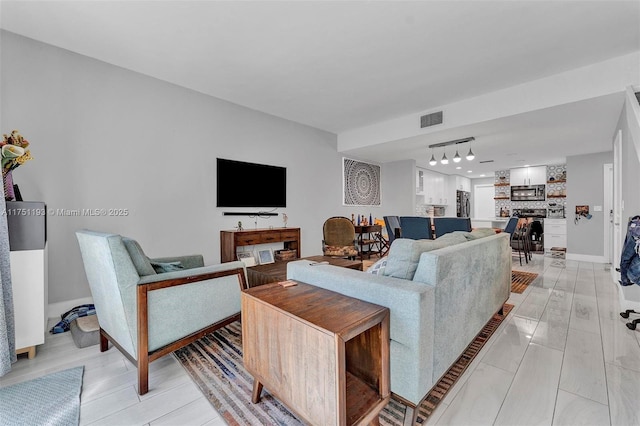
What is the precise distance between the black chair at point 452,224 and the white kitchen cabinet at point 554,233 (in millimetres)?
3953

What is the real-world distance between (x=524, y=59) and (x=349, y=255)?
11.0 ft

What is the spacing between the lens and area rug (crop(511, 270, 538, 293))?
3735 mm

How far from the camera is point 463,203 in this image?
9.78 m

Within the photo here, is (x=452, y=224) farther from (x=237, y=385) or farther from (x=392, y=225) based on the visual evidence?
(x=237, y=385)

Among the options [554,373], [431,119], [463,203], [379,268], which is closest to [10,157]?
[379,268]

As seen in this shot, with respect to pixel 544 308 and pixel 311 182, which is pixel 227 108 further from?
pixel 544 308

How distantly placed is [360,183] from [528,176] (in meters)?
5.12

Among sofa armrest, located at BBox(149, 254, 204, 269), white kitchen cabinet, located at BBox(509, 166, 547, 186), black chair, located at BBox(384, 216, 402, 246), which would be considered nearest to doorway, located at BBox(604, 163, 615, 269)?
white kitchen cabinet, located at BBox(509, 166, 547, 186)

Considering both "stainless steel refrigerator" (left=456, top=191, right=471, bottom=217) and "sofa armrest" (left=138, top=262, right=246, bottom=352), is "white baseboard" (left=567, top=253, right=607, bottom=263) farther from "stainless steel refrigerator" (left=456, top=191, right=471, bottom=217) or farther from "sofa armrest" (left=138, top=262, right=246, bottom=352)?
"sofa armrest" (left=138, top=262, right=246, bottom=352)

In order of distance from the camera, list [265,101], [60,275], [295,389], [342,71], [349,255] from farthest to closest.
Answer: [349,255]
[265,101]
[342,71]
[60,275]
[295,389]

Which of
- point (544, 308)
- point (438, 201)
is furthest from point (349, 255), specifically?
point (438, 201)

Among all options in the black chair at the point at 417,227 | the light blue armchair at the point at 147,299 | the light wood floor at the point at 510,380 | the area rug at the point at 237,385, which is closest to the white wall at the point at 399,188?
the black chair at the point at 417,227

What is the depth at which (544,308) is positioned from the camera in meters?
3.00

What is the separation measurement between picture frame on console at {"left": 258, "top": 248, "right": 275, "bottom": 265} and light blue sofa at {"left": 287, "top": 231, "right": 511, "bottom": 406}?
257 cm
